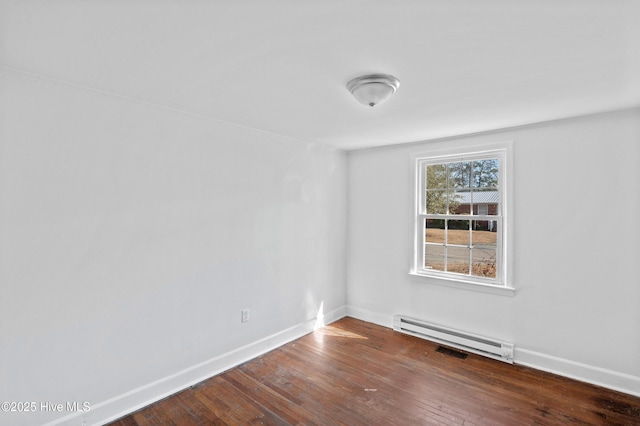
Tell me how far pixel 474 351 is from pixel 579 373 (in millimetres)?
822

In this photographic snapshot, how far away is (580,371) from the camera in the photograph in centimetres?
267

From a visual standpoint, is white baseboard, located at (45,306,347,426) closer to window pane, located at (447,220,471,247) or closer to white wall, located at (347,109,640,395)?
white wall, located at (347,109,640,395)

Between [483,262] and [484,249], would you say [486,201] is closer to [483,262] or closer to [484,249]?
[484,249]

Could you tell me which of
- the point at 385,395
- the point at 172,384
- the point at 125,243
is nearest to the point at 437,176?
the point at 385,395

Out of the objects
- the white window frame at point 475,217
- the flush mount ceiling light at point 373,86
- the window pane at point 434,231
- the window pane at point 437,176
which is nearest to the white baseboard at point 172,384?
the white window frame at point 475,217

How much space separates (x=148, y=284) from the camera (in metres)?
2.36

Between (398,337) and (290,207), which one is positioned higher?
(290,207)

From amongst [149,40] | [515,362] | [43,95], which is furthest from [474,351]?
[43,95]

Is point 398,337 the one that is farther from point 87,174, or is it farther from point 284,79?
point 87,174

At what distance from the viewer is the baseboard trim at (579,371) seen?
2.49 meters

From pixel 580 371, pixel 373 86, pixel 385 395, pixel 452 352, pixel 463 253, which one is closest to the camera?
pixel 373 86

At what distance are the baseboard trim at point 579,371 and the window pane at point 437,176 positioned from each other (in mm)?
1793

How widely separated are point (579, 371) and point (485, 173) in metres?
1.93

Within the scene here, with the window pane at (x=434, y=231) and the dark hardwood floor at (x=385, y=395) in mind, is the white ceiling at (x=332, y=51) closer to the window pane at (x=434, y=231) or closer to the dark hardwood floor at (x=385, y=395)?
the window pane at (x=434, y=231)
